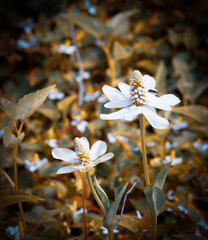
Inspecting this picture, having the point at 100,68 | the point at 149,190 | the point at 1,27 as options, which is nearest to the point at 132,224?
the point at 149,190

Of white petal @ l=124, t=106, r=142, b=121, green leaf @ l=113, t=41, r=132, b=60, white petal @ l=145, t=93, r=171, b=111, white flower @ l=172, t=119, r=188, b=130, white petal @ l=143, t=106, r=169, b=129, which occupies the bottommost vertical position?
white flower @ l=172, t=119, r=188, b=130

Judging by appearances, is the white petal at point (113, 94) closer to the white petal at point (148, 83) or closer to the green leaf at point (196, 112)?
the white petal at point (148, 83)

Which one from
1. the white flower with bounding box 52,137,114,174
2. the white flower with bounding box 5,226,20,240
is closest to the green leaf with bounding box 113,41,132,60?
the white flower with bounding box 52,137,114,174

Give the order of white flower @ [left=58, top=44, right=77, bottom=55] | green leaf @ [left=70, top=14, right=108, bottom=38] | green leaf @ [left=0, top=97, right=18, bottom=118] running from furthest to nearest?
1. white flower @ [left=58, top=44, right=77, bottom=55]
2. green leaf @ [left=70, top=14, right=108, bottom=38]
3. green leaf @ [left=0, top=97, right=18, bottom=118]

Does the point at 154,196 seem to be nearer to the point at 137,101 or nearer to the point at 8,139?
the point at 137,101

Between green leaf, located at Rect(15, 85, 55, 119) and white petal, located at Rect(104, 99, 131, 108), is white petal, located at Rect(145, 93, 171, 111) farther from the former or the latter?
green leaf, located at Rect(15, 85, 55, 119)

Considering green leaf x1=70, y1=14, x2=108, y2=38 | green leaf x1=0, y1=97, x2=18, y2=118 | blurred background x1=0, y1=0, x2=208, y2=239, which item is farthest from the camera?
green leaf x1=70, y1=14, x2=108, y2=38

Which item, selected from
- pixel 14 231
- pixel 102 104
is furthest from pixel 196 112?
pixel 14 231

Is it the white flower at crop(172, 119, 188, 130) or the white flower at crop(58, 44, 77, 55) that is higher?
the white flower at crop(58, 44, 77, 55)
